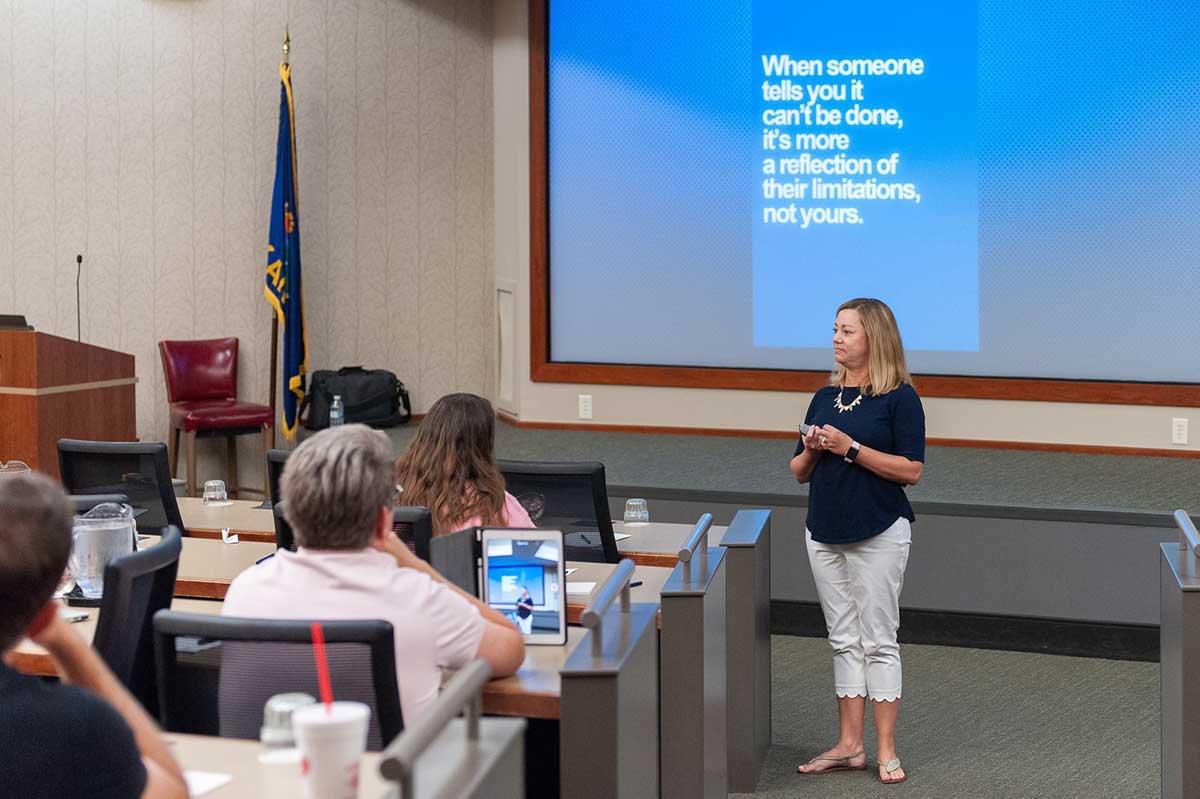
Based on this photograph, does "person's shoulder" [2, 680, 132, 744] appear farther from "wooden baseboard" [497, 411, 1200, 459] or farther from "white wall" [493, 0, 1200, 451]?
"white wall" [493, 0, 1200, 451]

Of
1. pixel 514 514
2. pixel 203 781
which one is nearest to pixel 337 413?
pixel 514 514

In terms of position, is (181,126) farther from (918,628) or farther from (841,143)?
(918,628)

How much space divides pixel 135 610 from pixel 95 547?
0.75m

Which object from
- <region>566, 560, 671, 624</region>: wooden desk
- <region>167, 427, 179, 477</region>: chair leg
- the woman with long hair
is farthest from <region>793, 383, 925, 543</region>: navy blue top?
<region>167, 427, 179, 477</region>: chair leg

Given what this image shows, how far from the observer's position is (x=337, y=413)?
792 centimetres

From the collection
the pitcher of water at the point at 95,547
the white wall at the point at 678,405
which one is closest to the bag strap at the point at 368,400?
the white wall at the point at 678,405

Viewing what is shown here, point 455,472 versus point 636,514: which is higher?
point 455,472

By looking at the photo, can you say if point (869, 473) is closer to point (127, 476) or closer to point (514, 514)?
point (514, 514)

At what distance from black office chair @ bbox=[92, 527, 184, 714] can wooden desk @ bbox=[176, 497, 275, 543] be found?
5.09ft

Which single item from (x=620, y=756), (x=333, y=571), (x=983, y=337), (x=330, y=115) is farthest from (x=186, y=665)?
(x=330, y=115)

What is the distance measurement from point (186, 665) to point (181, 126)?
6.58 meters

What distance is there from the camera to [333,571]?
239 cm

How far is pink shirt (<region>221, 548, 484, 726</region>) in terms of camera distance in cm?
239

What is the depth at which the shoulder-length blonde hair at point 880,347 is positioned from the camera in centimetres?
423
